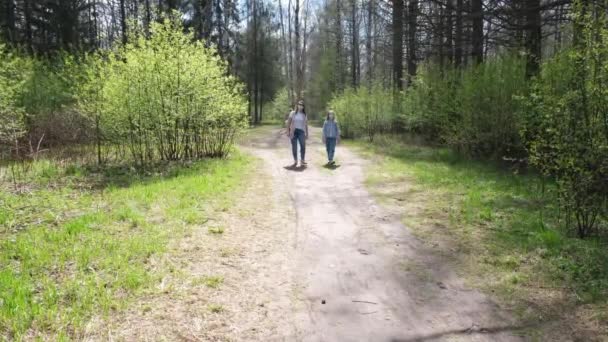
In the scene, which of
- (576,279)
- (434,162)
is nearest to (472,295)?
(576,279)

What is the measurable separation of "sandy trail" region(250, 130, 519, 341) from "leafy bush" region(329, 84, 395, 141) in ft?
40.9

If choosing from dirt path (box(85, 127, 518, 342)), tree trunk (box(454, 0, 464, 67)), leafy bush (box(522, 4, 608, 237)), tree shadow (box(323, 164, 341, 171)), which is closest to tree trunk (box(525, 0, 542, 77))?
tree trunk (box(454, 0, 464, 67))

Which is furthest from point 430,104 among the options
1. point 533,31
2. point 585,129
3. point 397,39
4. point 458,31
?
point 585,129

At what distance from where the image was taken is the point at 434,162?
12281mm

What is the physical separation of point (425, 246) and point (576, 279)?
174cm

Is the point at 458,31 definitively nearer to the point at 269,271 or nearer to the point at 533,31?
the point at 533,31

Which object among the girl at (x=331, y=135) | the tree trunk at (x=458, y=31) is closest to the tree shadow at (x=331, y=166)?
the girl at (x=331, y=135)

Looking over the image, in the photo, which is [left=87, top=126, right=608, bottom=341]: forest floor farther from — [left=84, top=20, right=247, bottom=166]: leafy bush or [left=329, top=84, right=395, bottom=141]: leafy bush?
[left=329, top=84, right=395, bottom=141]: leafy bush

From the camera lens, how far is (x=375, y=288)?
4266 mm

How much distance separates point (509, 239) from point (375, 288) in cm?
252

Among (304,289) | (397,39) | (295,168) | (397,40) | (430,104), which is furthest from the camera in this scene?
(397,40)

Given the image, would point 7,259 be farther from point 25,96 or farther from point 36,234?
point 25,96

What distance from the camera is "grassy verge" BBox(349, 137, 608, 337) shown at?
156 inches

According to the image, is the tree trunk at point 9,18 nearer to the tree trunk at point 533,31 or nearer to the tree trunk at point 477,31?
the tree trunk at point 477,31
